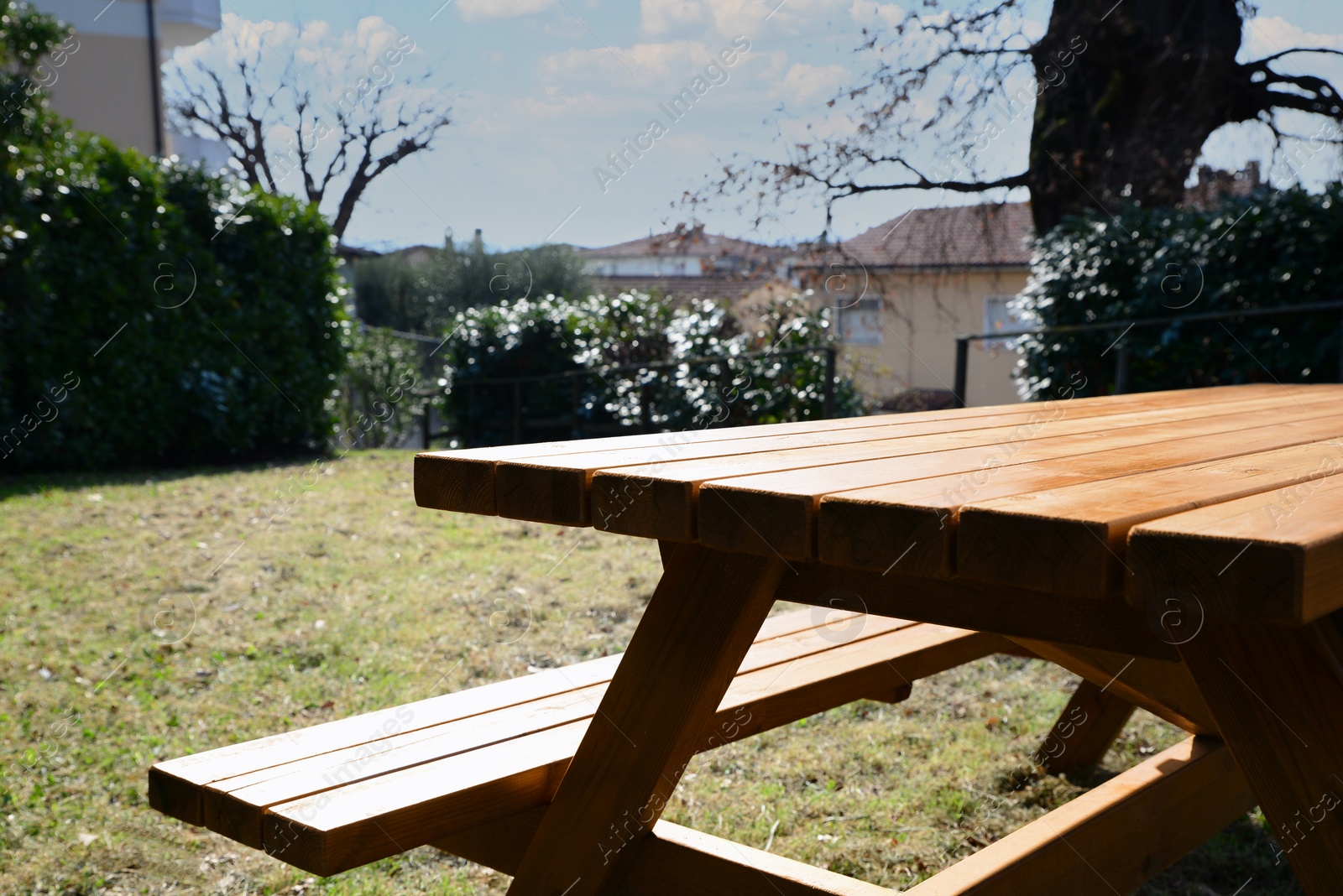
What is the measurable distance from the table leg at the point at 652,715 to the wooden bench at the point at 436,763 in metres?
0.11

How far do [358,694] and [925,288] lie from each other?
17.7m

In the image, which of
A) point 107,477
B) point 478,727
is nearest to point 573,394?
point 107,477

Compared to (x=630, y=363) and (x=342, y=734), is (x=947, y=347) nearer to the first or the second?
(x=630, y=363)

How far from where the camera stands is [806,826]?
2.45 m

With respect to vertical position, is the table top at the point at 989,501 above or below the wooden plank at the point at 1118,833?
above

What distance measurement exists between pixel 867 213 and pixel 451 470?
13.0 meters

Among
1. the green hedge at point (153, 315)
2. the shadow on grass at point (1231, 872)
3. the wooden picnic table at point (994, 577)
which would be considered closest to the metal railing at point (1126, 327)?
the shadow on grass at point (1231, 872)

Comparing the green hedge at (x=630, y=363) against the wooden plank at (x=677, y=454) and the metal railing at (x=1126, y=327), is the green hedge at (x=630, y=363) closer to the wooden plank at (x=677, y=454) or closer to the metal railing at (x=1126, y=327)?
the metal railing at (x=1126, y=327)

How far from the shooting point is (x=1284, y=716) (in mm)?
1037

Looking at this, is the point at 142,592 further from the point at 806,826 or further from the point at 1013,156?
the point at 1013,156

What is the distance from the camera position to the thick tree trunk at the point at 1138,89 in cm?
1029

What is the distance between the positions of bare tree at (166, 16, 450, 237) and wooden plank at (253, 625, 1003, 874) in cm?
1606

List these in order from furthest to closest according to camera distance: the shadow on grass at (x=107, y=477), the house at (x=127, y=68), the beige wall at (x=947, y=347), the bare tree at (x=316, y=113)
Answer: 1. the beige wall at (x=947, y=347)
2. the house at (x=127, y=68)
3. the bare tree at (x=316, y=113)
4. the shadow on grass at (x=107, y=477)

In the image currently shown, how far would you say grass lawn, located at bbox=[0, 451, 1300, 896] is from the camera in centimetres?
231
